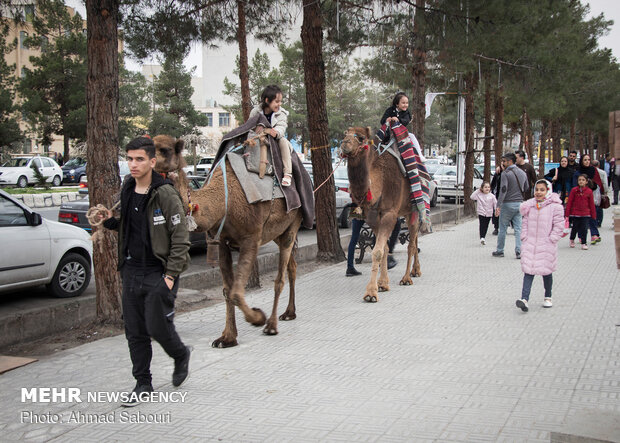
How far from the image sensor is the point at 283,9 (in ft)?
42.5

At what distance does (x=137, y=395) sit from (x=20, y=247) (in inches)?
174

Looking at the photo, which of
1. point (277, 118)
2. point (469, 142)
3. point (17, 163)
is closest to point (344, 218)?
point (469, 142)

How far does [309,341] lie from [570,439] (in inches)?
136

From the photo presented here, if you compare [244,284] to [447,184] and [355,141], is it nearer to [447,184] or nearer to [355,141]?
[355,141]

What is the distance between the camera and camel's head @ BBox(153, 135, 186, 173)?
5641 mm

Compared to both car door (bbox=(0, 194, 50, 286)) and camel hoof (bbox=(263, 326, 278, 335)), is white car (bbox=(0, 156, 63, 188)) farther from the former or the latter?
camel hoof (bbox=(263, 326, 278, 335))

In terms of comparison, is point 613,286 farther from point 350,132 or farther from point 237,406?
point 237,406

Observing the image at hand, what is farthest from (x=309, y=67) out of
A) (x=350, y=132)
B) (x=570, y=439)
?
(x=570, y=439)

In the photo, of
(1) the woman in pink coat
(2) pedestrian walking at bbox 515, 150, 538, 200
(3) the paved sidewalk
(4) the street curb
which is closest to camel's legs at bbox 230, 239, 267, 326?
(3) the paved sidewalk

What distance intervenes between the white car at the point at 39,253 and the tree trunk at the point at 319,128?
4.85m

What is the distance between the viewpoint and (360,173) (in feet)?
30.7

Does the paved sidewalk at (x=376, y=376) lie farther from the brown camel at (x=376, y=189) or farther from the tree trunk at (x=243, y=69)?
Answer: the tree trunk at (x=243, y=69)

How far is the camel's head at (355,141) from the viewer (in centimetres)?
893

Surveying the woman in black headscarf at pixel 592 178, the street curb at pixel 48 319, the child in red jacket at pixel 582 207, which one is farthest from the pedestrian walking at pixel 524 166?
the street curb at pixel 48 319
